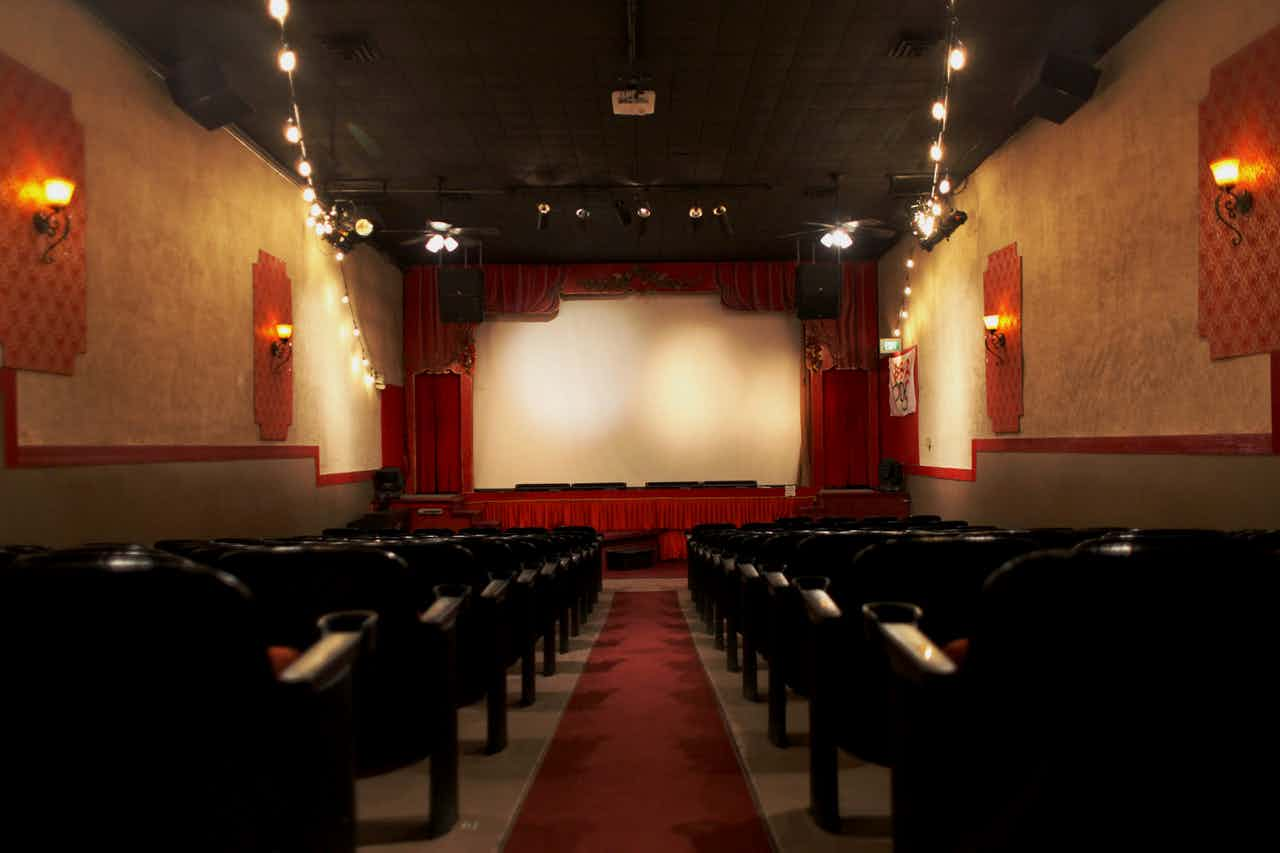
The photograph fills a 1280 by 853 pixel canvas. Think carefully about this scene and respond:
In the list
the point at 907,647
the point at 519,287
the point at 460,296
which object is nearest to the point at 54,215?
the point at 907,647

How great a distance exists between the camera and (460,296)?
10.3m

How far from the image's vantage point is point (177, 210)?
19.7ft

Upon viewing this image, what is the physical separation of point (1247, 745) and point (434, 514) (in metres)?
9.49

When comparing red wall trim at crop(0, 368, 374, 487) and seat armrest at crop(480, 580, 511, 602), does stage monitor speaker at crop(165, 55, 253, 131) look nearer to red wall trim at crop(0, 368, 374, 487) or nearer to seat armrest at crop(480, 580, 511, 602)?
red wall trim at crop(0, 368, 374, 487)

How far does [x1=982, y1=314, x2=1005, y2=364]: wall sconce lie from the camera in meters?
7.48

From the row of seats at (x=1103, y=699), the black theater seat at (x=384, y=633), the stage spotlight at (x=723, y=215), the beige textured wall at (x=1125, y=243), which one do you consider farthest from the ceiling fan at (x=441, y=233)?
the row of seats at (x=1103, y=699)

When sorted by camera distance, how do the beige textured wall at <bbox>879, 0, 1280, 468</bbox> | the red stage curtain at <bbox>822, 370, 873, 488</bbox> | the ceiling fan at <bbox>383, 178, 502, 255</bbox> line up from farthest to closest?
the red stage curtain at <bbox>822, 370, 873, 488</bbox> < the ceiling fan at <bbox>383, 178, 502, 255</bbox> < the beige textured wall at <bbox>879, 0, 1280, 468</bbox>

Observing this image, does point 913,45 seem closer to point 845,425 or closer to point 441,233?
point 441,233

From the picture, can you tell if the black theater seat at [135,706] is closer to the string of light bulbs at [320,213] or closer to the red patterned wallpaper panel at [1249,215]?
the string of light bulbs at [320,213]

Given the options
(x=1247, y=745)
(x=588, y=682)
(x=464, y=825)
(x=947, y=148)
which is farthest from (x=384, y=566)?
(x=947, y=148)

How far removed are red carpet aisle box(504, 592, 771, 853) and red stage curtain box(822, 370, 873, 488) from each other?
8.00m

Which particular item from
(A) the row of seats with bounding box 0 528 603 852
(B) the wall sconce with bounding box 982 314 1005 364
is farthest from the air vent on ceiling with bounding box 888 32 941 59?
(A) the row of seats with bounding box 0 528 603 852

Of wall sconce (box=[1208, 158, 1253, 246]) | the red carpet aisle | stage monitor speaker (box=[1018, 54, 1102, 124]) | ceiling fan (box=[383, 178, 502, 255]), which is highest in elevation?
stage monitor speaker (box=[1018, 54, 1102, 124])

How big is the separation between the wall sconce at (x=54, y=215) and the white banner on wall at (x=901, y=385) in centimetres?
869
